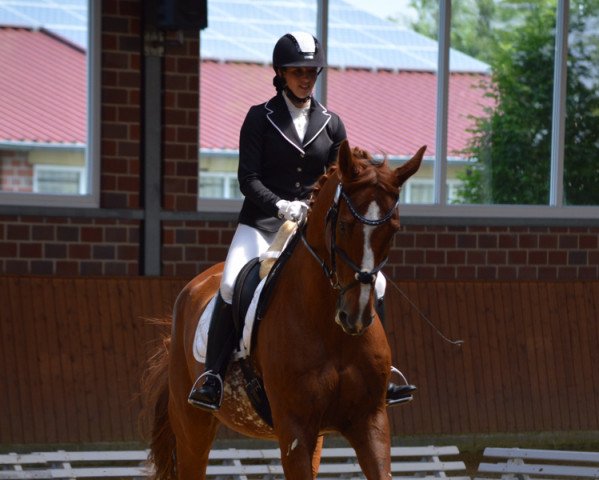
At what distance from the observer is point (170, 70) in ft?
36.8

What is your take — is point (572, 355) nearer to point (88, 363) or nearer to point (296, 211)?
point (88, 363)

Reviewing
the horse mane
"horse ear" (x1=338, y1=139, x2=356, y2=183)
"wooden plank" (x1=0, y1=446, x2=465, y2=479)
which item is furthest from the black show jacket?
"wooden plank" (x1=0, y1=446, x2=465, y2=479)

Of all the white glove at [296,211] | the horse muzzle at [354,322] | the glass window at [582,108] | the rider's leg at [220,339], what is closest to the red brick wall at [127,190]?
the glass window at [582,108]

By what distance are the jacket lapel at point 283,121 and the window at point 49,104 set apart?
4358 millimetres

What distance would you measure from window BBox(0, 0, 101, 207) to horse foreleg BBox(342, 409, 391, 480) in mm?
5333

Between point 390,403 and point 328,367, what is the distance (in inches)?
23.8

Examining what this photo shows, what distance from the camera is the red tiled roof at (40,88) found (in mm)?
11023

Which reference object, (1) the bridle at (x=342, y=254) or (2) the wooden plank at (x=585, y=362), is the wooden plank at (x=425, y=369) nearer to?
(2) the wooden plank at (x=585, y=362)

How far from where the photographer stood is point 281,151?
22.8ft

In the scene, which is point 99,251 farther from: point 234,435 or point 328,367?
point 328,367

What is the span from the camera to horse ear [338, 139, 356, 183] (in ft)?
19.5

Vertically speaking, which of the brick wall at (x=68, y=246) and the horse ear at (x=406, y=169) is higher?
the horse ear at (x=406, y=169)

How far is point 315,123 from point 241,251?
0.78 metres

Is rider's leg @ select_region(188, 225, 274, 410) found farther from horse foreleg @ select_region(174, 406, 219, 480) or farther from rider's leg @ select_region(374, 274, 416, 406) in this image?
rider's leg @ select_region(374, 274, 416, 406)
